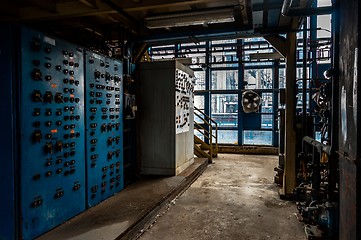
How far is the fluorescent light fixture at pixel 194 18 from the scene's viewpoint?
13.9ft

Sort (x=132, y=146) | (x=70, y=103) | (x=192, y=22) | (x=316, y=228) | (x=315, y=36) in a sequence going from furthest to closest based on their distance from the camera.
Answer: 1. (x=315, y=36)
2. (x=132, y=146)
3. (x=192, y=22)
4. (x=70, y=103)
5. (x=316, y=228)

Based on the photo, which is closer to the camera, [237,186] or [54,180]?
[54,180]

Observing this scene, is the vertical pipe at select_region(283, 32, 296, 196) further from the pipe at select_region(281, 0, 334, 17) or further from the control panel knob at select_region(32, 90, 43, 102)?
the control panel knob at select_region(32, 90, 43, 102)

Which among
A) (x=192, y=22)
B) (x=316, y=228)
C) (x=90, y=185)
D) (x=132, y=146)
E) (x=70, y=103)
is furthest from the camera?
(x=132, y=146)

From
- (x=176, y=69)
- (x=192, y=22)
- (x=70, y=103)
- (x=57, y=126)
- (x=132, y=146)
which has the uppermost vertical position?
(x=192, y=22)

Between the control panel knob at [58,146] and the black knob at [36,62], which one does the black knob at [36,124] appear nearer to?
the control panel knob at [58,146]

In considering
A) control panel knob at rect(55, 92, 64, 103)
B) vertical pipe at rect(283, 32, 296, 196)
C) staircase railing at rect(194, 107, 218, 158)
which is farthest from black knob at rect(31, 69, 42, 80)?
staircase railing at rect(194, 107, 218, 158)

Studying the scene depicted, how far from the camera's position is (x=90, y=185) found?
12.6 feet

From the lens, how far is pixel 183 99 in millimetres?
6191

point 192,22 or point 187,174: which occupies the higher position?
point 192,22

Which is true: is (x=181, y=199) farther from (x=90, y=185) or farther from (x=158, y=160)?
(x=90, y=185)

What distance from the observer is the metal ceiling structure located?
146 inches

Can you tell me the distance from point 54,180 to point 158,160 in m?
2.67

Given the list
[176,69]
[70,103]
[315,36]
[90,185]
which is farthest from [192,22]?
[315,36]
